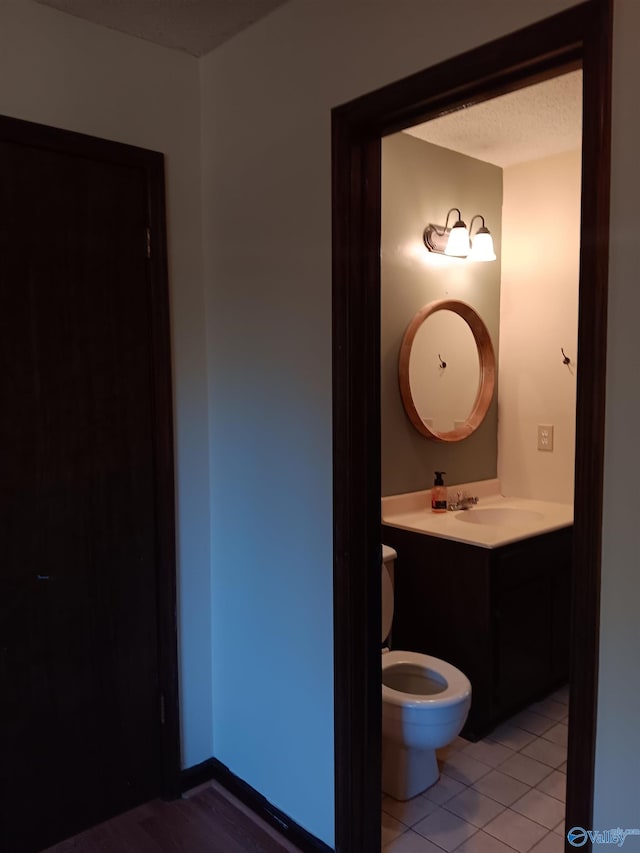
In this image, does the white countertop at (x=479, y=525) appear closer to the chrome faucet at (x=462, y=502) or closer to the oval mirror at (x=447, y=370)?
the chrome faucet at (x=462, y=502)

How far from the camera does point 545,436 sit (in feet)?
10.6

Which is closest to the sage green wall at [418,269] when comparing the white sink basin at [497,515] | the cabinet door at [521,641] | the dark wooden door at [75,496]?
the white sink basin at [497,515]

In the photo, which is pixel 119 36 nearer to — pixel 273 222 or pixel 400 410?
pixel 273 222

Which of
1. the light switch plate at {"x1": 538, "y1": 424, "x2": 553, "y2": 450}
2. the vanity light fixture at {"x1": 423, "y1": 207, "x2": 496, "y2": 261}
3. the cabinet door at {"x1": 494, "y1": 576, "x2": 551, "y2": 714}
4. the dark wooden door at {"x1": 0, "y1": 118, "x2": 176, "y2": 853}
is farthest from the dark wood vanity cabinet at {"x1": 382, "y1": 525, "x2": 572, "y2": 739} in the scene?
the vanity light fixture at {"x1": 423, "y1": 207, "x2": 496, "y2": 261}

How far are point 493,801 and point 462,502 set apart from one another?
4.16ft

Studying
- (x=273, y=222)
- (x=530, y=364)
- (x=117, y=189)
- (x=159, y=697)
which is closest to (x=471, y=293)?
(x=530, y=364)

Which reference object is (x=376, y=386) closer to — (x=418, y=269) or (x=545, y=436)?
(x=418, y=269)

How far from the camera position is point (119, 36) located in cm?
198

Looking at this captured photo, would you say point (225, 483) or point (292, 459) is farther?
point (225, 483)

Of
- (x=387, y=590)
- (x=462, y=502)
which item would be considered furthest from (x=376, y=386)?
(x=462, y=502)

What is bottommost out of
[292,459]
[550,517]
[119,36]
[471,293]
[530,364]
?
[550,517]

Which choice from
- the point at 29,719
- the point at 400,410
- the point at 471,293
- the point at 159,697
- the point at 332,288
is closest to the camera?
the point at 332,288

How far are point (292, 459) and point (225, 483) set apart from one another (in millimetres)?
380

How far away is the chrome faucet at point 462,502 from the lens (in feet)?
10.0
